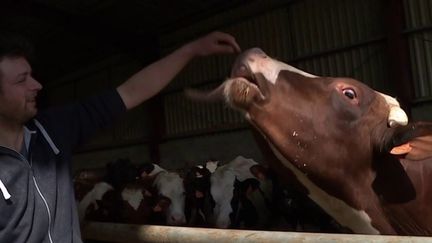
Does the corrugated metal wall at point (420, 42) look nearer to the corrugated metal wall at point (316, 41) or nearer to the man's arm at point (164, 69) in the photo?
the corrugated metal wall at point (316, 41)

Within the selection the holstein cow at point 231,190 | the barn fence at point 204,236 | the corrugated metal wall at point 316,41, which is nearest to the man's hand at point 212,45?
the barn fence at point 204,236

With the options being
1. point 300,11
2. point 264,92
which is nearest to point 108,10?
point 300,11

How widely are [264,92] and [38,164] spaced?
106cm

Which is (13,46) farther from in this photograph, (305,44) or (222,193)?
(305,44)

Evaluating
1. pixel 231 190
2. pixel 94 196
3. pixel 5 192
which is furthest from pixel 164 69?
pixel 94 196

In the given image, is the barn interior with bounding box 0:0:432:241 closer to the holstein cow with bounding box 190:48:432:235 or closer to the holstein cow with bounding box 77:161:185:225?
the holstein cow with bounding box 77:161:185:225

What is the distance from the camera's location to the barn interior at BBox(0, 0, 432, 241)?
27.5 ft

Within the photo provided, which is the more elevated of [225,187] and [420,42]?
[420,42]

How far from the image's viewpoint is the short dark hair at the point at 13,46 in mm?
1956

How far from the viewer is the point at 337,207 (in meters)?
A: 2.47

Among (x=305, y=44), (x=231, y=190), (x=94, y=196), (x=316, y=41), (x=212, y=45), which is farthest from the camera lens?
(x=305, y=44)

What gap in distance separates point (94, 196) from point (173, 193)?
4.46 ft

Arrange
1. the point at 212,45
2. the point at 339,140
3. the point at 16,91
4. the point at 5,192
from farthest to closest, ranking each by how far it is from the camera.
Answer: the point at 212,45
the point at 339,140
the point at 16,91
the point at 5,192

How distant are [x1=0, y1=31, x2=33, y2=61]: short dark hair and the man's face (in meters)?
0.02
